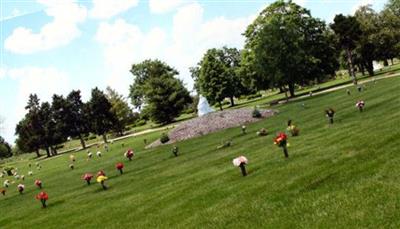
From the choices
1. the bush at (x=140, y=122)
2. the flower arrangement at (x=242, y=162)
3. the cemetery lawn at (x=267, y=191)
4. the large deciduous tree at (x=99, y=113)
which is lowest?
the cemetery lawn at (x=267, y=191)

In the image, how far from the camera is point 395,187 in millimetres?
13086

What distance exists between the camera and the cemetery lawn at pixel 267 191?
13.0 metres

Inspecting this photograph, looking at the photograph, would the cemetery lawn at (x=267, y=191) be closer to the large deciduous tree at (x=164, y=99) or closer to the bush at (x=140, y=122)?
the large deciduous tree at (x=164, y=99)

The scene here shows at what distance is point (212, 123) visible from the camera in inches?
2207

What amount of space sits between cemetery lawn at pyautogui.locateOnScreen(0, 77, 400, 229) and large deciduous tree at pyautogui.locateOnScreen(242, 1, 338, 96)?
48.3m

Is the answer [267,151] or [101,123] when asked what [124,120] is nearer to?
[101,123]

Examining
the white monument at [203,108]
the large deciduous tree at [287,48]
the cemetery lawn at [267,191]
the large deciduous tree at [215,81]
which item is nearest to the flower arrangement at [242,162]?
the cemetery lawn at [267,191]

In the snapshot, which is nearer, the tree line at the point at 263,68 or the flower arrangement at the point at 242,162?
the flower arrangement at the point at 242,162

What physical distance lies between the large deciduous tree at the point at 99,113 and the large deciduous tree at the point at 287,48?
33.2 meters

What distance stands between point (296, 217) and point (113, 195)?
1459cm

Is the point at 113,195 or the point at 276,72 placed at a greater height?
the point at 276,72

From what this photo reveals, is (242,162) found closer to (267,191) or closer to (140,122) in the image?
(267,191)

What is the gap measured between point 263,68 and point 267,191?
66.0 metres

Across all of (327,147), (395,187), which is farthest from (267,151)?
(395,187)
